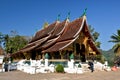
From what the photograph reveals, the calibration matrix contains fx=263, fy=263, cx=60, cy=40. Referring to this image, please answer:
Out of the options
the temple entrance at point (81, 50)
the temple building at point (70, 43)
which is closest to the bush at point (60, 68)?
the temple building at point (70, 43)

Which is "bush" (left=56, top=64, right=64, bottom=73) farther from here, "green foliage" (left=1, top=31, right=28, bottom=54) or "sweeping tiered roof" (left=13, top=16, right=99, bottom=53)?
"green foliage" (left=1, top=31, right=28, bottom=54)

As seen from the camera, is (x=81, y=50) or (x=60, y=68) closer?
(x=60, y=68)

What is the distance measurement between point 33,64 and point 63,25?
9829mm

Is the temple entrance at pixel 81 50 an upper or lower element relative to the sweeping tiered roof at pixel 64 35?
lower

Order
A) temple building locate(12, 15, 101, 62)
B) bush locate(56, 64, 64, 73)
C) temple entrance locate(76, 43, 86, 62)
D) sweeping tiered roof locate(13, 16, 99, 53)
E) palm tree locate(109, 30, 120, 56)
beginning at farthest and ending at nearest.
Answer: palm tree locate(109, 30, 120, 56) → temple entrance locate(76, 43, 86, 62) → sweeping tiered roof locate(13, 16, 99, 53) → temple building locate(12, 15, 101, 62) → bush locate(56, 64, 64, 73)

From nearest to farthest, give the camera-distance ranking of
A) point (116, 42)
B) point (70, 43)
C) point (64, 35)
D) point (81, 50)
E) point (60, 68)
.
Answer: point (60, 68) → point (70, 43) → point (81, 50) → point (64, 35) → point (116, 42)

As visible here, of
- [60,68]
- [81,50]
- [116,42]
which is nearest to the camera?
[60,68]

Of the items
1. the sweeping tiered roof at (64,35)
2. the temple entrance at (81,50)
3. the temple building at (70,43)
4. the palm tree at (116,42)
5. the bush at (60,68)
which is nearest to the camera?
the bush at (60,68)

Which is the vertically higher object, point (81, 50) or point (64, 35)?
point (64, 35)

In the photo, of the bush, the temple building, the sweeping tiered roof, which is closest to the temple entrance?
the temple building

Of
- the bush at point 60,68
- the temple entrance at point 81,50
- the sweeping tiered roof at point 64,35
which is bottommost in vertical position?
the bush at point 60,68

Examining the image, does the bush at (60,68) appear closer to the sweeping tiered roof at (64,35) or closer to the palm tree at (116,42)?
the sweeping tiered roof at (64,35)

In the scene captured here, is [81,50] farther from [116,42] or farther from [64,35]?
[116,42]

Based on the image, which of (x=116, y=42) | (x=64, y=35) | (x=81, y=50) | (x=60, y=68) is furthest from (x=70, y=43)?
(x=116, y=42)
